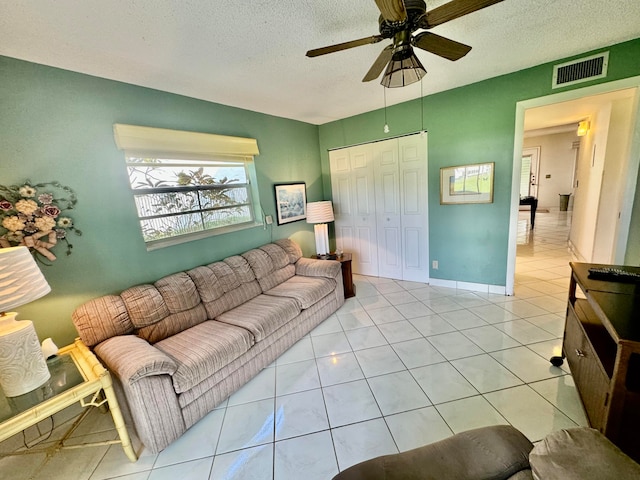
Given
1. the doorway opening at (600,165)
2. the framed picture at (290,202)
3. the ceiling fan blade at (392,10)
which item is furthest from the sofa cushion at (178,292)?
the doorway opening at (600,165)

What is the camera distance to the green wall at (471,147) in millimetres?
2834

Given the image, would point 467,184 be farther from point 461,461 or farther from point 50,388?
point 50,388

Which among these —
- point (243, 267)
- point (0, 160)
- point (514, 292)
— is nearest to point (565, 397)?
point (514, 292)

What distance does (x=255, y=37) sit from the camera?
1732 millimetres

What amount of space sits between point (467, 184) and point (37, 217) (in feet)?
13.1

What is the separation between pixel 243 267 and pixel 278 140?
71.7 inches

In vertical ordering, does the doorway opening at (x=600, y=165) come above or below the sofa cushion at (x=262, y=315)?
above

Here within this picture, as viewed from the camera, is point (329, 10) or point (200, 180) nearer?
point (329, 10)

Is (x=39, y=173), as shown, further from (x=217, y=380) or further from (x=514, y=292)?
(x=514, y=292)

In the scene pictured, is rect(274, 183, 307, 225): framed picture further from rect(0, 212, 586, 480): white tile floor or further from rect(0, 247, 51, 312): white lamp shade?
rect(0, 247, 51, 312): white lamp shade

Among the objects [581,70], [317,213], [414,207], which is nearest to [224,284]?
[317,213]

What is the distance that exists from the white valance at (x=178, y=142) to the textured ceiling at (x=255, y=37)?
0.39 meters

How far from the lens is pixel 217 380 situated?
72.4 inches

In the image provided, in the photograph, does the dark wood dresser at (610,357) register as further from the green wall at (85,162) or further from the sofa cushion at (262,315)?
the green wall at (85,162)
